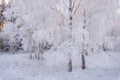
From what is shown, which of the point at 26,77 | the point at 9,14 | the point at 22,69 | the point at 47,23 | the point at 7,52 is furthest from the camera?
the point at 7,52

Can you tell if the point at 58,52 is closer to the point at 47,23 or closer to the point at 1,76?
the point at 47,23

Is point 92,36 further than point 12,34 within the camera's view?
No

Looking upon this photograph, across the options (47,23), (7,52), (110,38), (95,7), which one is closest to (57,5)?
(47,23)

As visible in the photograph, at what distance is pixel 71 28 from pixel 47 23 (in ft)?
5.17

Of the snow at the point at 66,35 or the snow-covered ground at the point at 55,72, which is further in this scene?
the snow at the point at 66,35

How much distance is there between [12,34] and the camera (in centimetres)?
1800

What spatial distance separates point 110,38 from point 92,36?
1235 mm

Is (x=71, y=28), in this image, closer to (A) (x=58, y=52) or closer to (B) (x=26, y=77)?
(A) (x=58, y=52)

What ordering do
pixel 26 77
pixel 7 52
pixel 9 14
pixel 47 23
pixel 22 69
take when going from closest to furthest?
pixel 26 77 < pixel 47 23 < pixel 22 69 < pixel 9 14 < pixel 7 52

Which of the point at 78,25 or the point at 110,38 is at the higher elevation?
the point at 78,25

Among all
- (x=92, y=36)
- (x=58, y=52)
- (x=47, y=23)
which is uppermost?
(x=47, y=23)

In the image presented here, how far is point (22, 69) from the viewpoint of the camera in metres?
14.7

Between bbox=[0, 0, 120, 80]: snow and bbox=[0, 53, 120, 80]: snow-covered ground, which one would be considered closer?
bbox=[0, 53, 120, 80]: snow-covered ground

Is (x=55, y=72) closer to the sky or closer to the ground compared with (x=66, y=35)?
closer to the ground
